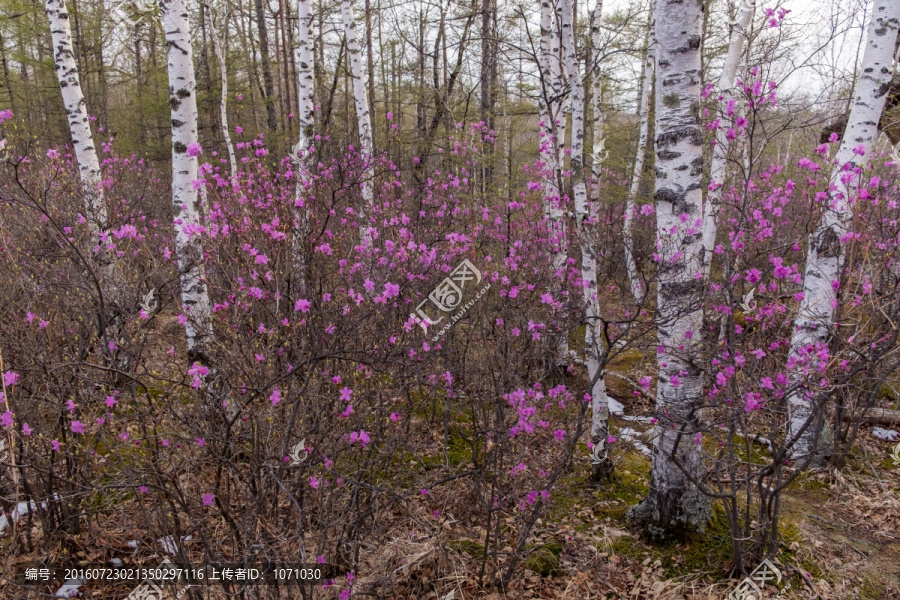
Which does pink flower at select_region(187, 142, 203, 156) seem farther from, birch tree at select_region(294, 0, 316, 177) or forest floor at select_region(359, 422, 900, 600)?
forest floor at select_region(359, 422, 900, 600)

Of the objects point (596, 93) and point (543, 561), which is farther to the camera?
point (596, 93)

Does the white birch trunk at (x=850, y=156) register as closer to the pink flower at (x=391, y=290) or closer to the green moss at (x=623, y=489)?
the green moss at (x=623, y=489)

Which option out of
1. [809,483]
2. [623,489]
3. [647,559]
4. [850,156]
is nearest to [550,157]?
[850,156]

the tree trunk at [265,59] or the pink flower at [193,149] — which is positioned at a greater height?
the tree trunk at [265,59]

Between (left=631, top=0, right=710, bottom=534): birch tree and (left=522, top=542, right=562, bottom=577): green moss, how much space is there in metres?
0.87

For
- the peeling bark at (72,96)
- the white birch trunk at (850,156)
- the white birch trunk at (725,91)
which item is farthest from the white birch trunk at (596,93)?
the peeling bark at (72,96)

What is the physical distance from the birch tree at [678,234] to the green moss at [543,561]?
2.86ft

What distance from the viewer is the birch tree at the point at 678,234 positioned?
2789mm

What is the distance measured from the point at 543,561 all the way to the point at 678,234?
7.52ft

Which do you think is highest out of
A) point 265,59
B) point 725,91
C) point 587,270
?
point 265,59

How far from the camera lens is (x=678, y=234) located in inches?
115

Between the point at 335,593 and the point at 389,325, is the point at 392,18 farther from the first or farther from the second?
the point at 335,593

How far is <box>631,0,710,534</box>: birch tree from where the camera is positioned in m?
2.79

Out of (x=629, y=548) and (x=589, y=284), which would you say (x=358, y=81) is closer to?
(x=589, y=284)
